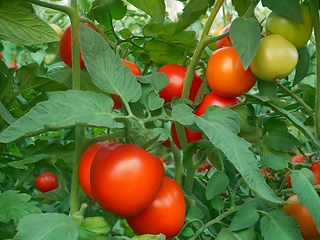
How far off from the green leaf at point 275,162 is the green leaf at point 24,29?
36cm

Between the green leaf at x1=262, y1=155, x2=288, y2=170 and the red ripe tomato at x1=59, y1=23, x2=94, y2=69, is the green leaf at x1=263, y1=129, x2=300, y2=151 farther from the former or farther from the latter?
the red ripe tomato at x1=59, y1=23, x2=94, y2=69

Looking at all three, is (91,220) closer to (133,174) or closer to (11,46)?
(133,174)

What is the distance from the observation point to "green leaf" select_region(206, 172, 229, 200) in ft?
1.43

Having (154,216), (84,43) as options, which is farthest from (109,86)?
(154,216)

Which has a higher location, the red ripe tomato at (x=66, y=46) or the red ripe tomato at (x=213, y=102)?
the red ripe tomato at (x=66, y=46)

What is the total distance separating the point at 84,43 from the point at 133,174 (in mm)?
153

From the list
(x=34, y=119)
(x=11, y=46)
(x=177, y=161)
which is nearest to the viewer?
(x=34, y=119)

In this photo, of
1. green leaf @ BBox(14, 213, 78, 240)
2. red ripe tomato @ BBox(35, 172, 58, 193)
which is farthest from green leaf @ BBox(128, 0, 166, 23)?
red ripe tomato @ BBox(35, 172, 58, 193)

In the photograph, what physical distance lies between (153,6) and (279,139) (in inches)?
11.8

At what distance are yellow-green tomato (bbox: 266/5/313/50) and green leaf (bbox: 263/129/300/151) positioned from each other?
5.5 inches

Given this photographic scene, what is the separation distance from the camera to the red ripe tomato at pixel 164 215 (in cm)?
41

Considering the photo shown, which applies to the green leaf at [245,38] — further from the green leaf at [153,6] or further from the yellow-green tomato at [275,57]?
the green leaf at [153,6]

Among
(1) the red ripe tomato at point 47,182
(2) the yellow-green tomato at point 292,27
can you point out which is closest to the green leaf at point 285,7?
(2) the yellow-green tomato at point 292,27

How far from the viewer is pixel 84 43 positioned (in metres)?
0.33
